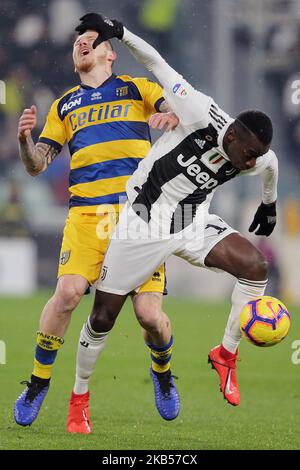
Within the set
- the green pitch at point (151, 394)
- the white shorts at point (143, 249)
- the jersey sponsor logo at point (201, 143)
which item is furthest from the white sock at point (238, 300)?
the jersey sponsor logo at point (201, 143)

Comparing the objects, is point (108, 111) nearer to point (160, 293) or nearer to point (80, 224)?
point (80, 224)

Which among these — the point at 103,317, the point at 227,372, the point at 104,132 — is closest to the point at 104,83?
the point at 104,132

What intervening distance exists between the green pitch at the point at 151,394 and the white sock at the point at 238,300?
54cm

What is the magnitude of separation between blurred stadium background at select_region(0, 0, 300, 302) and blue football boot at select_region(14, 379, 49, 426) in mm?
10163

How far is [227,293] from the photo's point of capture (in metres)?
17.2

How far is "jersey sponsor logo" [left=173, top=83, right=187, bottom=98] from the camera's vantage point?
5.88 meters

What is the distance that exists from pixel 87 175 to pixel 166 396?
1.50m

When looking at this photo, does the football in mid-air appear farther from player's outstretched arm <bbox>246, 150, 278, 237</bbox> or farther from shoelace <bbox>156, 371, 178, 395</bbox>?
shoelace <bbox>156, 371, 178, 395</bbox>

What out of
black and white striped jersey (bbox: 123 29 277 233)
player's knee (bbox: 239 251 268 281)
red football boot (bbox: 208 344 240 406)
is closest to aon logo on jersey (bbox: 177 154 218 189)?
black and white striped jersey (bbox: 123 29 277 233)

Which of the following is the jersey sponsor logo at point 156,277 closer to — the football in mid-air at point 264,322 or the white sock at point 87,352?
the white sock at point 87,352

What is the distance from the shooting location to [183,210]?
20.0 ft

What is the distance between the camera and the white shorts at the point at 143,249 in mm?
6035
